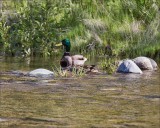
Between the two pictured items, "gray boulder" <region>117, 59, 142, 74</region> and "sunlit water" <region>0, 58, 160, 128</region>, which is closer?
"sunlit water" <region>0, 58, 160, 128</region>

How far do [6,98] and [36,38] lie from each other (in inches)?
339

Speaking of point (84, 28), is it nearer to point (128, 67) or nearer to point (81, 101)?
point (128, 67)

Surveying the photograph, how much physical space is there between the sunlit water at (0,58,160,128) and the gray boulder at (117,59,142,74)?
447mm

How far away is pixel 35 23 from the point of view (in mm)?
17781

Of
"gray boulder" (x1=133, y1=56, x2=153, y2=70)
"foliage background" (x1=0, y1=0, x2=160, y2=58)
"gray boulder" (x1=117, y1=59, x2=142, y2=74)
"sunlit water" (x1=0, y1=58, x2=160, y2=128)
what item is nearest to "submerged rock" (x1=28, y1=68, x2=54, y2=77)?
"sunlit water" (x1=0, y1=58, x2=160, y2=128)

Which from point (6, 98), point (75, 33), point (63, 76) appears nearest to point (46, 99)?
point (6, 98)

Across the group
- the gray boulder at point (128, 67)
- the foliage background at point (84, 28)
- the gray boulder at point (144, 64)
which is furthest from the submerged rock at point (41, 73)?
the foliage background at point (84, 28)

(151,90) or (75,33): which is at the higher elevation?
(75,33)

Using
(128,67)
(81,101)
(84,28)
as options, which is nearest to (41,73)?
(128,67)

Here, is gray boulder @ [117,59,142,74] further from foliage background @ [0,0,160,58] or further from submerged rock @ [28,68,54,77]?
foliage background @ [0,0,160,58]

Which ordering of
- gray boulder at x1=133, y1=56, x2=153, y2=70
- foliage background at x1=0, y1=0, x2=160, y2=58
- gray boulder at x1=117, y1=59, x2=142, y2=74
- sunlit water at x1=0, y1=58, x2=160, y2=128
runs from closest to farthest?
sunlit water at x1=0, y1=58, x2=160, y2=128 < gray boulder at x1=117, y1=59, x2=142, y2=74 < gray boulder at x1=133, y1=56, x2=153, y2=70 < foliage background at x1=0, y1=0, x2=160, y2=58

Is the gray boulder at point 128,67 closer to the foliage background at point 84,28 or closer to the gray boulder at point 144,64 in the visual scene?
the gray boulder at point 144,64

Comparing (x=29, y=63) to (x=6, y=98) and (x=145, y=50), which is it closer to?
(x=145, y=50)

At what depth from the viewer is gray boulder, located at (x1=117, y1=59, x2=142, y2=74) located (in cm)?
1352
